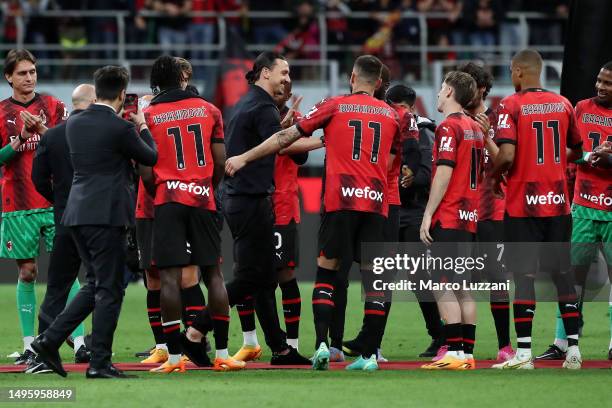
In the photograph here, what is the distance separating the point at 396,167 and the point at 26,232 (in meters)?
3.35

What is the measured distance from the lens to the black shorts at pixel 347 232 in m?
10.3

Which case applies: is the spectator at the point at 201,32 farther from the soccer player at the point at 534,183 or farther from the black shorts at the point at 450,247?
the black shorts at the point at 450,247

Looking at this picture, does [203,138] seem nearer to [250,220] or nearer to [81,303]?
[250,220]

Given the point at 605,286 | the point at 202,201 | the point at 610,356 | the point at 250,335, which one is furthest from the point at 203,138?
the point at 605,286

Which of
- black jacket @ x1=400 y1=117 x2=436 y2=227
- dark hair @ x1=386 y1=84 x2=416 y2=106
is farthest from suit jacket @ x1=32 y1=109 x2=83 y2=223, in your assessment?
black jacket @ x1=400 y1=117 x2=436 y2=227

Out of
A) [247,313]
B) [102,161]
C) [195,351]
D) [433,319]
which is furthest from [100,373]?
[433,319]

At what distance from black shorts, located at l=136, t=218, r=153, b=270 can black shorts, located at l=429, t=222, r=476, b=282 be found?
2.44m

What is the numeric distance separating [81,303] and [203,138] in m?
1.58

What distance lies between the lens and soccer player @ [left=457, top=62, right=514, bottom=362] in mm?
11258

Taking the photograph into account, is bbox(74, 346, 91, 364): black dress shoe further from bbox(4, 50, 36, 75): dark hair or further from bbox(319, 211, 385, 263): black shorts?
bbox(4, 50, 36, 75): dark hair

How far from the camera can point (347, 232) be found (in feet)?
33.9

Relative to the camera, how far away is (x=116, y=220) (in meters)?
A: 9.67

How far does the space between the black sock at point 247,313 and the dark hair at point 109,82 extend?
2466 mm

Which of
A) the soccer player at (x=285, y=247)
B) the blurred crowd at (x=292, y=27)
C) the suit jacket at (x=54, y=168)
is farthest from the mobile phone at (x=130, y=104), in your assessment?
the blurred crowd at (x=292, y=27)
